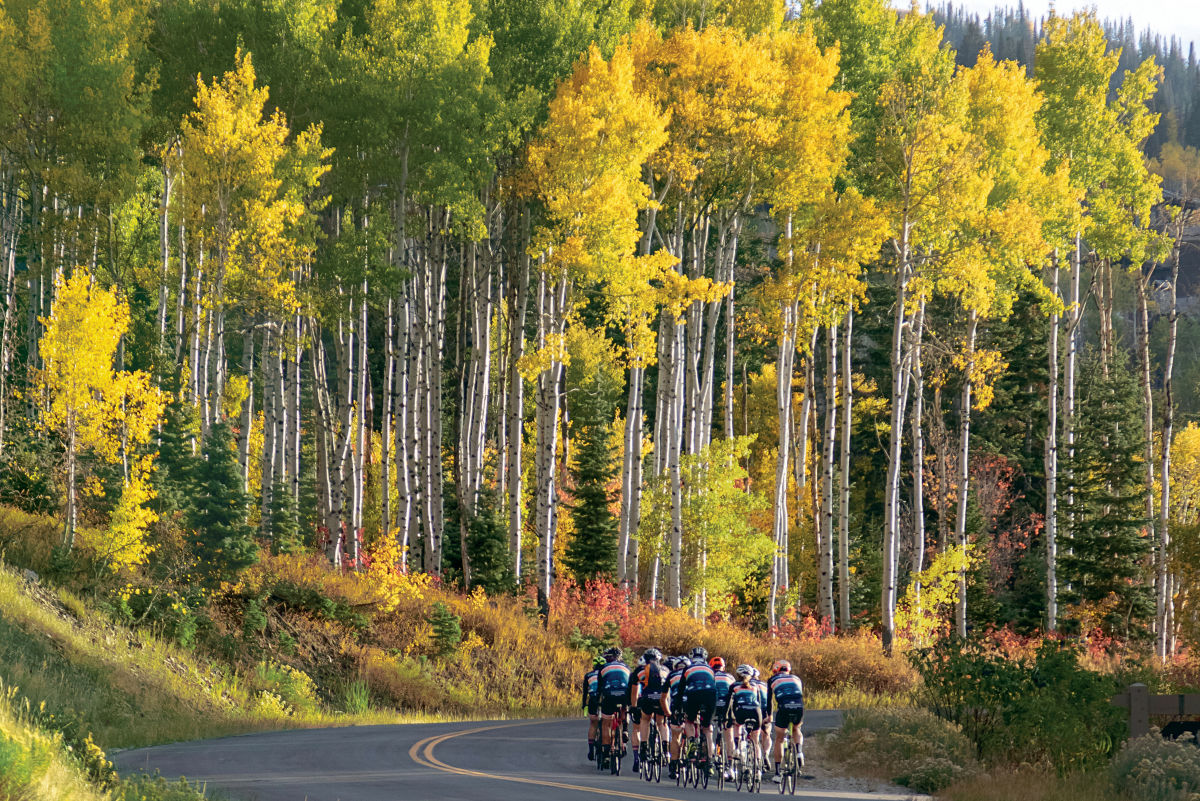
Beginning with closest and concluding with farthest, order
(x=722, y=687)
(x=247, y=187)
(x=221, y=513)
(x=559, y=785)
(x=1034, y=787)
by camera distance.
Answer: (x=559, y=785) < (x=1034, y=787) < (x=722, y=687) < (x=221, y=513) < (x=247, y=187)

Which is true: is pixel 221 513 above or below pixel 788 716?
above

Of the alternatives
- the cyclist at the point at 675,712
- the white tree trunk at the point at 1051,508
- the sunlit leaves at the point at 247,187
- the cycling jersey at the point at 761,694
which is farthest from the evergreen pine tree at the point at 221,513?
the white tree trunk at the point at 1051,508

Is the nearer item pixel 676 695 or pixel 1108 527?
pixel 676 695

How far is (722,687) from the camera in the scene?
58.4ft

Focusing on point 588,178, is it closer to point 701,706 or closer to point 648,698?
point 648,698

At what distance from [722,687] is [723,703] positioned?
1.74 ft

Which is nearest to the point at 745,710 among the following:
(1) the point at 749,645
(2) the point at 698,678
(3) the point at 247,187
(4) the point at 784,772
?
(2) the point at 698,678

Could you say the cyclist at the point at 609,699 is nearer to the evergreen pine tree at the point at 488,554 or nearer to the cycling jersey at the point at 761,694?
the cycling jersey at the point at 761,694

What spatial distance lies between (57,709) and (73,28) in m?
20.7

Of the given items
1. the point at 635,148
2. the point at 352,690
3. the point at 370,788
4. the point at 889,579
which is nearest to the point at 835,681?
the point at 889,579

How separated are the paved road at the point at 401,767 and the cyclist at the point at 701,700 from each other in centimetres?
91

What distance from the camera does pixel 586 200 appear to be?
28531mm

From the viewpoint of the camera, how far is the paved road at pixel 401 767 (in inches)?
546

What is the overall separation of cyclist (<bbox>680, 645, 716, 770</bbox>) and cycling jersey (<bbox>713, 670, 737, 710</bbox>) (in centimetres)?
20
